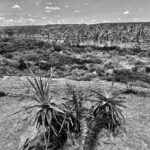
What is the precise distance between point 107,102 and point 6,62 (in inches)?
441

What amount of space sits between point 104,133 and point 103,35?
2543cm

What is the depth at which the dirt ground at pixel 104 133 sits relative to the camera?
14.5ft

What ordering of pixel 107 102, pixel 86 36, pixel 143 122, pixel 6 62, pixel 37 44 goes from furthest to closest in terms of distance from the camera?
pixel 86 36
pixel 37 44
pixel 6 62
pixel 143 122
pixel 107 102

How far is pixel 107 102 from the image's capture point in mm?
4934

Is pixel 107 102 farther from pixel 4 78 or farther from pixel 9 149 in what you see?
pixel 4 78

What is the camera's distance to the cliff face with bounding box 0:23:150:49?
24703mm

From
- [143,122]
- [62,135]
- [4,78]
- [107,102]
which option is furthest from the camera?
[4,78]

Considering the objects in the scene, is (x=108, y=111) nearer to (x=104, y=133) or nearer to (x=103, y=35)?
(x=104, y=133)

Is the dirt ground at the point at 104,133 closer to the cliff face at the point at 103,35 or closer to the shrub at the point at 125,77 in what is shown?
the shrub at the point at 125,77

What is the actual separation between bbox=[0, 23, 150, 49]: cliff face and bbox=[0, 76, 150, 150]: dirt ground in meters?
18.0

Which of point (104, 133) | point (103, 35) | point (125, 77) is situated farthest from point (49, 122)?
point (103, 35)

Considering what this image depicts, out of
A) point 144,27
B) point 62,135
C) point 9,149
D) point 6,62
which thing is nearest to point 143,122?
point 62,135

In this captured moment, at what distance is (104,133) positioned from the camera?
4.78m

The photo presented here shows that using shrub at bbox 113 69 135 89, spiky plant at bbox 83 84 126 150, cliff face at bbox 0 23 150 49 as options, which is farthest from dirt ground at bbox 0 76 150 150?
cliff face at bbox 0 23 150 49
